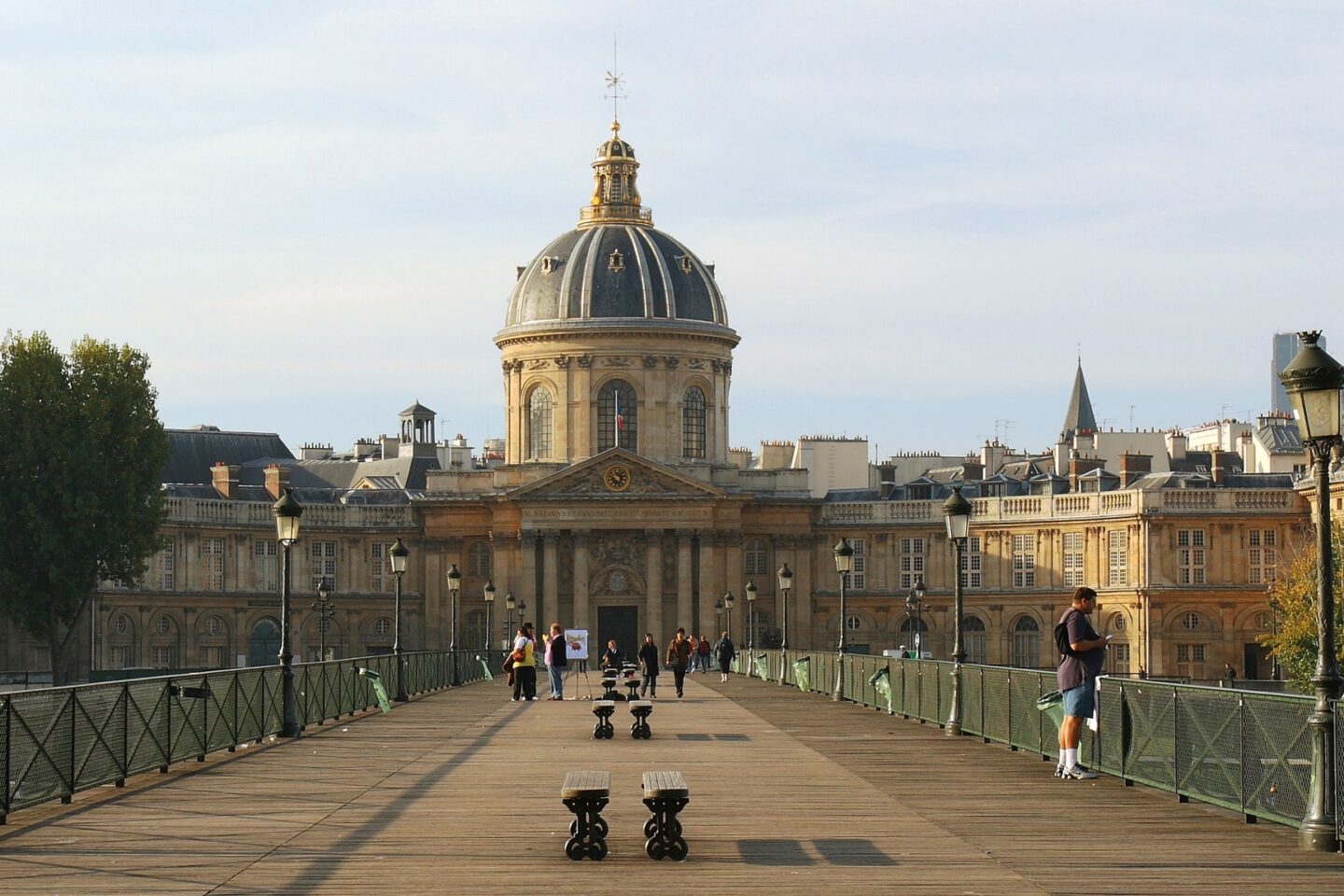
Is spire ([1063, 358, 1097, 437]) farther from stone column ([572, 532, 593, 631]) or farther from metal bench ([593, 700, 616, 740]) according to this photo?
metal bench ([593, 700, 616, 740])

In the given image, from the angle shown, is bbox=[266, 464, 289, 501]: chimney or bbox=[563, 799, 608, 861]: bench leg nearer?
bbox=[563, 799, 608, 861]: bench leg

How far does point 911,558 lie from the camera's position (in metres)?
110

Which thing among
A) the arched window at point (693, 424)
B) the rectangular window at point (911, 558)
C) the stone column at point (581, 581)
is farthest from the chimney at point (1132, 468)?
the stone column at point (581, 581)

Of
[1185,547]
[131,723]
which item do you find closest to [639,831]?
[131,723]

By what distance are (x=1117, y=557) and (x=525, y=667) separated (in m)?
55.2

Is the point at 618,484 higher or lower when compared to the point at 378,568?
higher

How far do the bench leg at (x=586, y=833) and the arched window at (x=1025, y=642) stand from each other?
294 ft

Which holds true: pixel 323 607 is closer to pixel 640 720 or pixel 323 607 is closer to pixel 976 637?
pixel 976 637

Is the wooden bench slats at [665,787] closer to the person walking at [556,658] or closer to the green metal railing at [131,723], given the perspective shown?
the green metal railing at [131,723]

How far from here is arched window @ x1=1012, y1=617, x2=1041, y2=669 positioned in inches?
4215

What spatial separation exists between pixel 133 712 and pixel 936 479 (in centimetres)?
9502

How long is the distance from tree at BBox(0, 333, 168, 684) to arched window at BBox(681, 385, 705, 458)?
116 ft

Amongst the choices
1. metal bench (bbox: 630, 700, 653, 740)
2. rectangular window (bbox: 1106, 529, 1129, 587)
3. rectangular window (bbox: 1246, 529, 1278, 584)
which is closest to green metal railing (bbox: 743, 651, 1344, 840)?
metal bench (bbox: 630, 700, 653, 740)

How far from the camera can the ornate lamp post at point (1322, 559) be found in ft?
64.8
